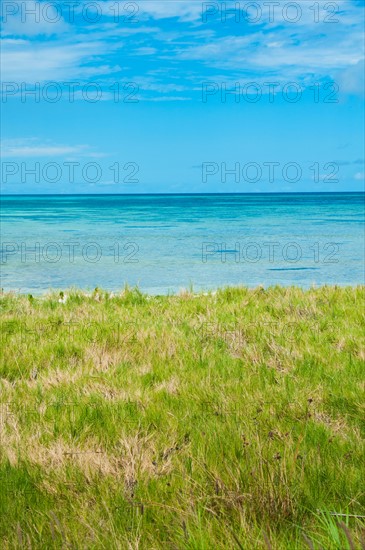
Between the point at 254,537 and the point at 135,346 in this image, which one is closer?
the point at 254,537

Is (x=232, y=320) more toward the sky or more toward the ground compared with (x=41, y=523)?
more toward the sky

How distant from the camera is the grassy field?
9.49 feet

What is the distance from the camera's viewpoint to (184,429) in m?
4.12

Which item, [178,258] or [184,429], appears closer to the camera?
[184,429]

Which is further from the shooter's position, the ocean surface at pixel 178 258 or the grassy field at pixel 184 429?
the ocean surface at pixel 178 258

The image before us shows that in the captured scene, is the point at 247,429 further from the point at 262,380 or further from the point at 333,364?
the point at 333,364

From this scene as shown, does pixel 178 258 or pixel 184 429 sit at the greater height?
pixel 178 258

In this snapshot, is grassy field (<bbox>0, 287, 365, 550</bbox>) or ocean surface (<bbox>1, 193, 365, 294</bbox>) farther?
ocean surface (<bbox>1, 193, 365, 294</bbox>)

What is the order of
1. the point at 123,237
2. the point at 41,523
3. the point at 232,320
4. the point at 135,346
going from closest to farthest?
the point at 41,523, the point at 135,346, the point at 232,320, the point at 123,237

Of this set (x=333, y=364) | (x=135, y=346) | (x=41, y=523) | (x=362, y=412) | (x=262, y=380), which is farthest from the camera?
(x=135, y=346)

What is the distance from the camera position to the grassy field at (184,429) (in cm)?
289

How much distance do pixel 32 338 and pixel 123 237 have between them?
3498cm

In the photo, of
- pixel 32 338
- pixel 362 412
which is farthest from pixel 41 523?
pixel 32 338

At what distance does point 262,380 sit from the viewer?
522 centimetres
